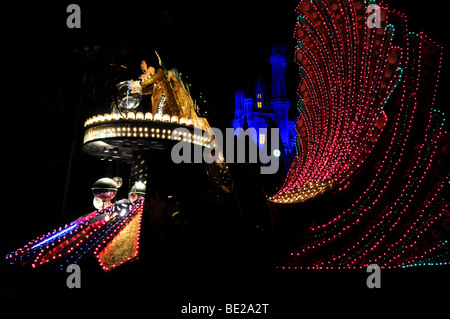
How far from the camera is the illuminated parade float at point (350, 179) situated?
21.0 ft

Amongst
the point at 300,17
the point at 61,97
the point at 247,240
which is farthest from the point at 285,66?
the point at 247,240

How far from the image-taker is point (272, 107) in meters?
53.8

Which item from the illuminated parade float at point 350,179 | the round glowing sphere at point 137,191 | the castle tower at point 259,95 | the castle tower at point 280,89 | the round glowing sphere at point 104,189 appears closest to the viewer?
the illuminated parade float at point 350,179

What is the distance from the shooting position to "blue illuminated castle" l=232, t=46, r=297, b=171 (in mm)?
51844

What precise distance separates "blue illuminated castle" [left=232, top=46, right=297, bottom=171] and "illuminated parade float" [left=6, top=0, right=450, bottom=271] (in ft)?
136

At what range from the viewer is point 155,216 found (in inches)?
310

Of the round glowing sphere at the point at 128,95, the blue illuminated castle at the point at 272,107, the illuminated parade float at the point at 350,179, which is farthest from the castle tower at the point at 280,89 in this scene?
the illuminated parade float at the point at 350,179

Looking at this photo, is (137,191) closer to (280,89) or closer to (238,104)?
(280,89)

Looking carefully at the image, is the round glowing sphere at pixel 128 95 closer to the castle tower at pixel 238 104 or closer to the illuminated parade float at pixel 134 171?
the illuminated parade float at pixel 134 171

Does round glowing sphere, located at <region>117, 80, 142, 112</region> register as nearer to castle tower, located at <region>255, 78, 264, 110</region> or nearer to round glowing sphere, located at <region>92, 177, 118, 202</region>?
round glowing sphere, located at <region>92, 177, 118, 202</region>

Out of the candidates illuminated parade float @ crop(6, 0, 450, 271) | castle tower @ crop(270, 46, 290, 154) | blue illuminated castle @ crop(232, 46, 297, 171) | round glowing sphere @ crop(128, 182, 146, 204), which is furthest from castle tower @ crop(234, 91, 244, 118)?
illuminated parade float @ crop(6, 0, 450, 271)

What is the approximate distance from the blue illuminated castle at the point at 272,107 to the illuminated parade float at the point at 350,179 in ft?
136

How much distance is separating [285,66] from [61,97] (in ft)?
131

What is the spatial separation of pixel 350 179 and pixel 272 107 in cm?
4776
